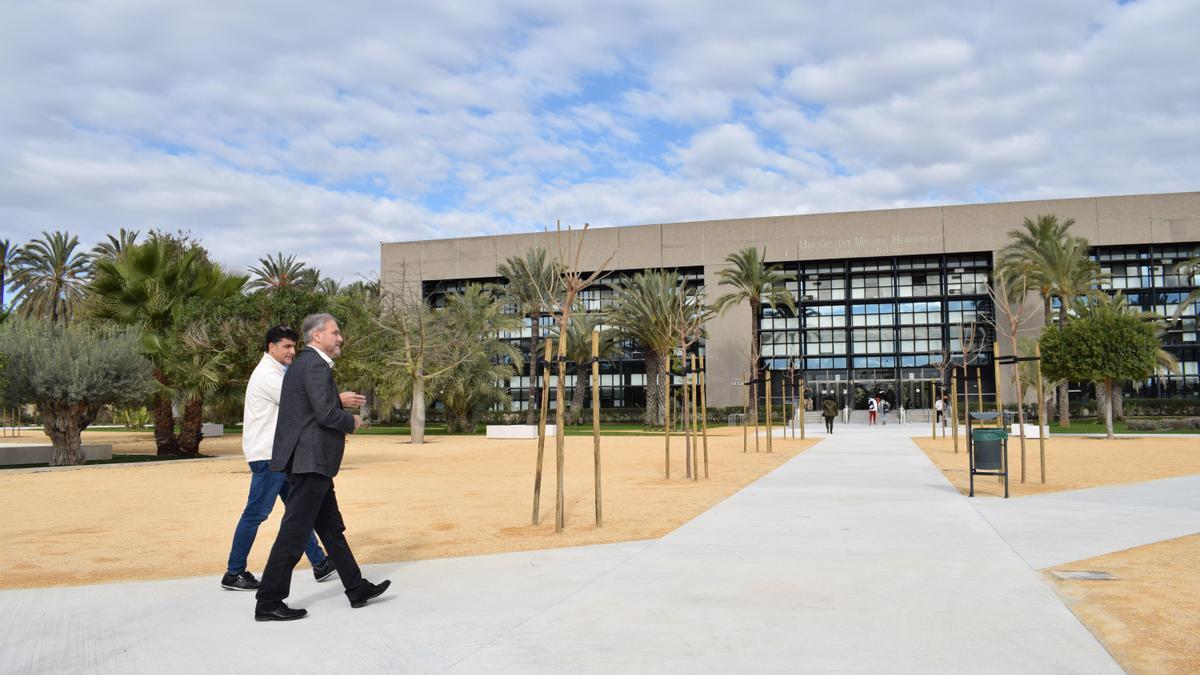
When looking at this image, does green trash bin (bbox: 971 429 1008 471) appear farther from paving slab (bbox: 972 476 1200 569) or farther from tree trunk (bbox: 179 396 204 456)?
Answer: tree trunk (bbox: 179 396 204 456)

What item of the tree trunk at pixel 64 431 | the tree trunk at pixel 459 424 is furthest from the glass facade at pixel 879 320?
the tree trunk at pixel 64 431

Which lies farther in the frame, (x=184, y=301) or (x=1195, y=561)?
(x=184, y=301)

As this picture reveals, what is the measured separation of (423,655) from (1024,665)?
2.91 meters

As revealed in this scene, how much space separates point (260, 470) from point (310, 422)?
49.6 inches

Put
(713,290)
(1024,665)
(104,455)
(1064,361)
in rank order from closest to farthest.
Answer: (1024,665) < (104,455) < (1064,361) < (713,290)

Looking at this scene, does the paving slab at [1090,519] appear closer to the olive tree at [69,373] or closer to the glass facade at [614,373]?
the olive tree at [69,373]

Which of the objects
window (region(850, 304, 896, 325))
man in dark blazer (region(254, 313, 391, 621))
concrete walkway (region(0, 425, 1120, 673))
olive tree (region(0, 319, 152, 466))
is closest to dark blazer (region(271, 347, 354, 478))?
man in dark blazer (region(254, 313, 391, 621))

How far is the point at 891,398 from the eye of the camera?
200 ft

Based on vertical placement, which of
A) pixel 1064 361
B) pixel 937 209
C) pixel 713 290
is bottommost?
pixel 1064 361

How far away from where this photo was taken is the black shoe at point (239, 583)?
616cm

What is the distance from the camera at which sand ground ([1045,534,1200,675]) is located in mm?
4492

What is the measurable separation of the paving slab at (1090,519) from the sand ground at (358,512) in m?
3.44

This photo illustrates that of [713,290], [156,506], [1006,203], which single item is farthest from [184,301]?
[1006,203]

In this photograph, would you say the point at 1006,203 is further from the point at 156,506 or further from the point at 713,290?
the point at 156,506
